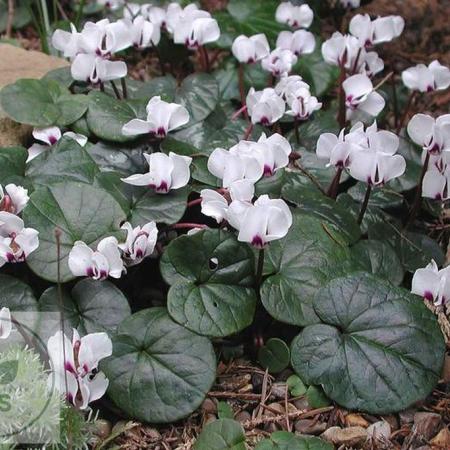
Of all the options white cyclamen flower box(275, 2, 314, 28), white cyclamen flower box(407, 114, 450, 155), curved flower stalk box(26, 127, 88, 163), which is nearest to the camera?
white cyclamen flower box(407, 114, 450, 155)

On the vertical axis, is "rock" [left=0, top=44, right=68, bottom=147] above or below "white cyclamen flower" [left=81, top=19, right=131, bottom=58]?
below

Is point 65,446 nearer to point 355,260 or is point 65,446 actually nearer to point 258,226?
point 258,226

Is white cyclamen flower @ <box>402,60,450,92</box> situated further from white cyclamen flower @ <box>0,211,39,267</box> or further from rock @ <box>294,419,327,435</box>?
white cyclamen flower @ <box>0,211,39,267</box>

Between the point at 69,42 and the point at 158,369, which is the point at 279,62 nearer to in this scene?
the point at 69,42

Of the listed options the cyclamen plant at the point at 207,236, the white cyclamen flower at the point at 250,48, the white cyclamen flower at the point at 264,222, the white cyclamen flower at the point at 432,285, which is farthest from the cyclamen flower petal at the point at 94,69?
the white cyclamen flower at the point at 432,285

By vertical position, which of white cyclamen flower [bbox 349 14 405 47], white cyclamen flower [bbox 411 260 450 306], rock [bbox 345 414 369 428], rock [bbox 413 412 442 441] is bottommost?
rock [bbox 413 412 442 441]

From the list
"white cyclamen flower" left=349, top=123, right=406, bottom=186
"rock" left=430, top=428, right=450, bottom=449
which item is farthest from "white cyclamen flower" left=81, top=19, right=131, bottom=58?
"rock" left=430, top=428, right=450, bottom=449

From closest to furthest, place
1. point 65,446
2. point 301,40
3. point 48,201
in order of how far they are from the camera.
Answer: point 65,446 → point 48,201 → point 301,40

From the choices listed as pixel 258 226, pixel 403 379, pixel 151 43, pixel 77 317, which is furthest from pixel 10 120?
pixel 403 379
